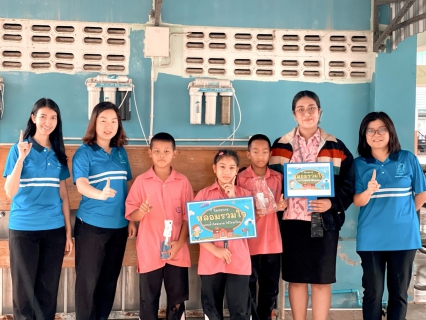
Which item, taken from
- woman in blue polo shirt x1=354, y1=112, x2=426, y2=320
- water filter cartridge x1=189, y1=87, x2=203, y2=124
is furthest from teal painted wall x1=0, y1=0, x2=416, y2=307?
woman in blue polo shirt x1=354, y1=112, x2=426, y2=320

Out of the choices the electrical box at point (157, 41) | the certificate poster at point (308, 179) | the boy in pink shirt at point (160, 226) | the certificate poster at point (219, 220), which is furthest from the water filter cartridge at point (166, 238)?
the electrical box at point (157, 41)

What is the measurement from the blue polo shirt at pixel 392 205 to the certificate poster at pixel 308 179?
0.27 metres

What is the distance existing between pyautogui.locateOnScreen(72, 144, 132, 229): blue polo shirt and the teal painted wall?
4.60 feet

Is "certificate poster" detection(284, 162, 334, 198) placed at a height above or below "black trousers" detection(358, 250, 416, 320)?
above

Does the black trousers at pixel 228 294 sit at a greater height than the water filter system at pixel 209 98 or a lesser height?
lesser

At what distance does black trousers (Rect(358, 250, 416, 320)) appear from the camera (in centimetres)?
267

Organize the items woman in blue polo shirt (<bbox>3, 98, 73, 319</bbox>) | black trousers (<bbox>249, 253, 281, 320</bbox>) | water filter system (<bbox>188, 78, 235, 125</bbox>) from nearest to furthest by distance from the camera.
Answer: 1. woman in blue polo shirt (<bbox>3, 98, 73, 319</bbox>)
2. black trousers (<bbox>249, 253, 281, 320</bbox>)
3. water filter system (<bbox>188, 78, 235, 125</bbox>)

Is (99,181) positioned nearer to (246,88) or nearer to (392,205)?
(392,205)

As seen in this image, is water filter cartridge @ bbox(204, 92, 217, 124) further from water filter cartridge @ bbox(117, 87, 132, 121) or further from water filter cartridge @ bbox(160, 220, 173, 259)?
water filter cartridge @ bbox(160, 220, 173, 259)

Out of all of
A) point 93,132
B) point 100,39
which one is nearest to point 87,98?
point 100,39

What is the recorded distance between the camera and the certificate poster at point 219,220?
2574 millimetres

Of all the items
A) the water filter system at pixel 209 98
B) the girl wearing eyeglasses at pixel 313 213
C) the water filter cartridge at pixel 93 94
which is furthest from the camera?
the water filter system at pixel 209 98

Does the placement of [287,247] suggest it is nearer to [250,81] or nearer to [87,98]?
[250,81]

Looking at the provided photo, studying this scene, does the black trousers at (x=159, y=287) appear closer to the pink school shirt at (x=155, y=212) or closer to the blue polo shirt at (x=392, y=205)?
the pink school shirt at (x=155, y=212)
